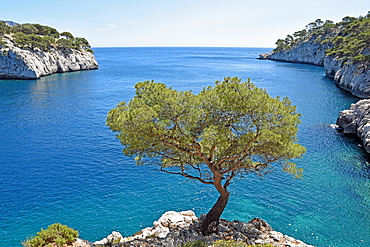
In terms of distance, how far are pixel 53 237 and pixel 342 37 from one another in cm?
11437

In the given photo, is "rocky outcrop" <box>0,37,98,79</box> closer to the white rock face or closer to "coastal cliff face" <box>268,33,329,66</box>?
the white rock face

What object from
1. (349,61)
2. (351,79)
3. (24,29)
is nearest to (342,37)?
(349,61)

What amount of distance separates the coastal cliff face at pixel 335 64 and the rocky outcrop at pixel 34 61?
89.0 metres

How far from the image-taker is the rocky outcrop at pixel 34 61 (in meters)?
81.6

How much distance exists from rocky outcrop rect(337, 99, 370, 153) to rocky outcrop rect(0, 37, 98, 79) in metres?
84.5

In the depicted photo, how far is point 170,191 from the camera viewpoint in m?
25.2

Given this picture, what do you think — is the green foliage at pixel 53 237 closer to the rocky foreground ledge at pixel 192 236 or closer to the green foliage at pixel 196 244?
the rocky foreground ledge at pixel 192 236

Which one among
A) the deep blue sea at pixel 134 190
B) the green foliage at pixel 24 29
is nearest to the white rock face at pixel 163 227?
the deep blue sea at pixel 134 190

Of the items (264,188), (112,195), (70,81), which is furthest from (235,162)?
(70,81)

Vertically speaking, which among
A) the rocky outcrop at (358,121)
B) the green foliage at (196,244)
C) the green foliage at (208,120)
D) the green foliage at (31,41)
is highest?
the green foliage at (31,41)

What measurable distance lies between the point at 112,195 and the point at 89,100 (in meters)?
40.8

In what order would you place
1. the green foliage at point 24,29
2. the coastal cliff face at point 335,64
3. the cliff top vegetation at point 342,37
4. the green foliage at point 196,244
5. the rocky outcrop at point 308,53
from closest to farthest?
1. the green foliage at point 196,244
2. the coastal cliff face at point 335,64
3. the cliff top vegetation at point 342,37
4. the green foliage at point 24,29
5. the rocky outcrop at point 308,53

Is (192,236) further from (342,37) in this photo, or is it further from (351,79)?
(342,37)

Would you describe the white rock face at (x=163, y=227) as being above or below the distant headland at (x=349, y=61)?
below
